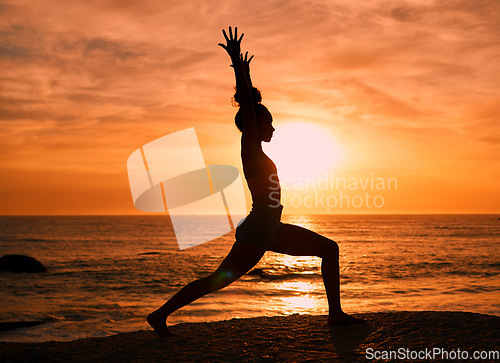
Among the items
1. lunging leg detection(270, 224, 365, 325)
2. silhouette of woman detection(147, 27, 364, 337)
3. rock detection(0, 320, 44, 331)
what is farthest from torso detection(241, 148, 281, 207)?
rock detection(0, 320, 44, 331)

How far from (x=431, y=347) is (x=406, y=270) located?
19268 mm

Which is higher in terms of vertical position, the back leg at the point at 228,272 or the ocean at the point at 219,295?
the back leg at the point at 228,272

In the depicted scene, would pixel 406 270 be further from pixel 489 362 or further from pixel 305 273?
pixel 489 362

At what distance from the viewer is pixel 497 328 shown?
3820 millimetres

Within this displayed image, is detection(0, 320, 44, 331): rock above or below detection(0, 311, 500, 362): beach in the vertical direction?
below

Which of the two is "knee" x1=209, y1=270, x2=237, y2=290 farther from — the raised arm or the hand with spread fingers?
the hand with spread fingers

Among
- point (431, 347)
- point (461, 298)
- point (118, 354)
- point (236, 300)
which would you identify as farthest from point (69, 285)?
point (431, 347)

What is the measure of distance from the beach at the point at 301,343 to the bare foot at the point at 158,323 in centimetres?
6

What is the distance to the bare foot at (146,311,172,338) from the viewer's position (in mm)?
3943

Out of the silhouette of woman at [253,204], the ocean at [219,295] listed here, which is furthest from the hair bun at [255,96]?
the ocean at [219,295]

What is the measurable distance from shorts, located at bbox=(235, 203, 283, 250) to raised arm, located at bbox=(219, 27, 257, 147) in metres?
0.58

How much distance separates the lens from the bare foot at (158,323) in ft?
12.9

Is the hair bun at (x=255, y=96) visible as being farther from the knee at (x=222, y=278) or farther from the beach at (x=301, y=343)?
the beach at (x=301, y=343)

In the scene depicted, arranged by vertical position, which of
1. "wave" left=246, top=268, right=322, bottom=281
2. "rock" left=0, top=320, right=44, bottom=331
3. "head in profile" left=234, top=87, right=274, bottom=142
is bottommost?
"wave" left=246, top=268, right=322, bottom=281
